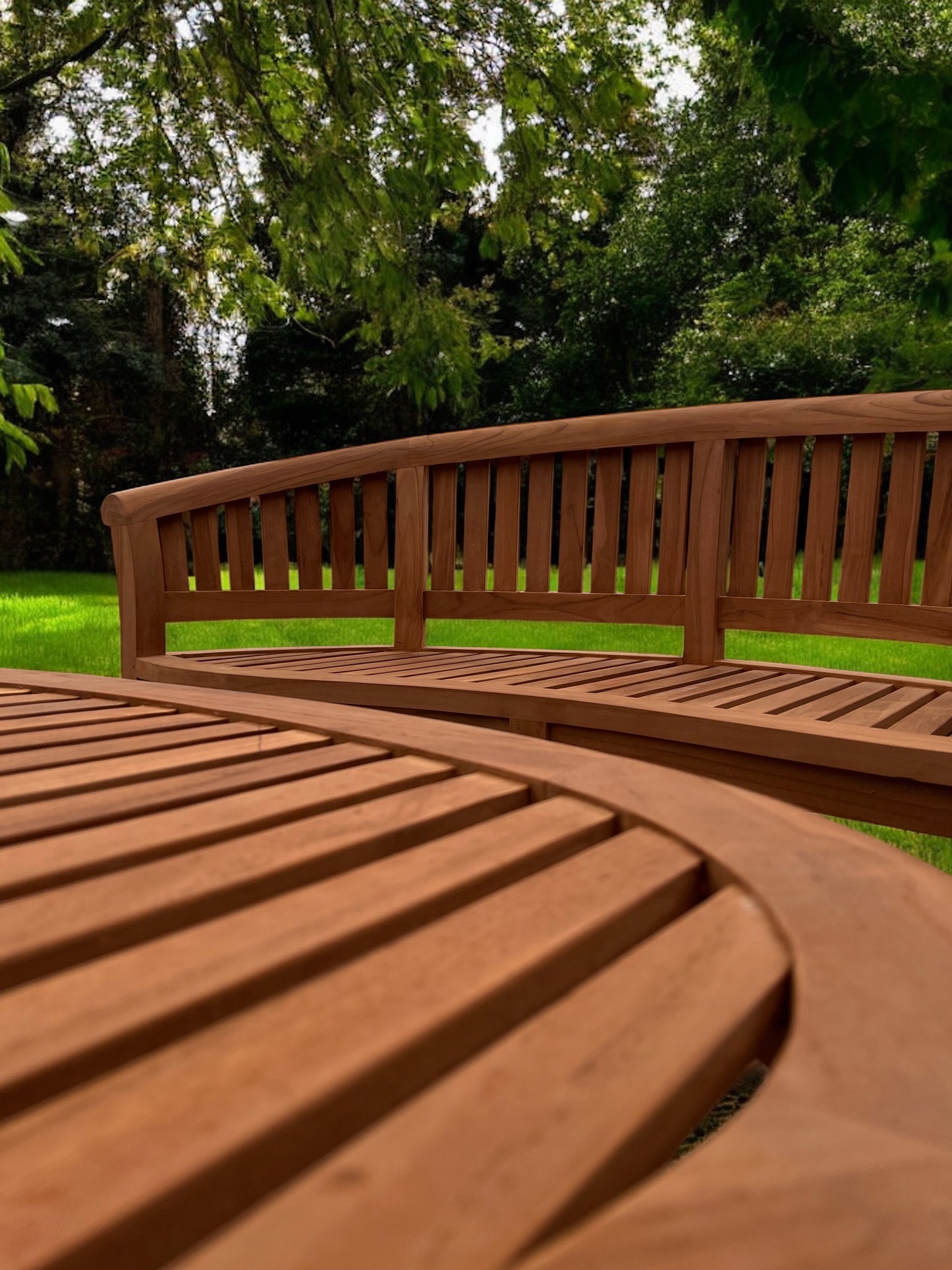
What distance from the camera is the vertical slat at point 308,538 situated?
118 inches

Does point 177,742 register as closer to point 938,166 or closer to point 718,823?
point 718,823

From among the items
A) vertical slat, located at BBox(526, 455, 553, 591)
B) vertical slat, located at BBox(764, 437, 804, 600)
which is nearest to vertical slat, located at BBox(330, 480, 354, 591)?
vertical slat, located at BBox(526, 455, 553, 591)

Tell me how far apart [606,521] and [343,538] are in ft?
2.90

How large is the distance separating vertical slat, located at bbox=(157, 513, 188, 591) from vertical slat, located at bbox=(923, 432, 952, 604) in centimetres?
223

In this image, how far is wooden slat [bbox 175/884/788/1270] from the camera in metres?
0.35

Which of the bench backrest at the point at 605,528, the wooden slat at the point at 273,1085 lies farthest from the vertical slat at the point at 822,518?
the wooden slat at the point at 273,1085

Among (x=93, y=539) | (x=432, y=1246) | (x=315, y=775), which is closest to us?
(x=432, y=1246)

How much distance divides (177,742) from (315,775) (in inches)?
9.6

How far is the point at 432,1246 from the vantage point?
34cm

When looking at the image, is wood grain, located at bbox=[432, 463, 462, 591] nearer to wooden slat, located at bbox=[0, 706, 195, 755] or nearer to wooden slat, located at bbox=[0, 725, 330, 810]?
wooden slat, located at bbox=[0, 706, 195, 755]

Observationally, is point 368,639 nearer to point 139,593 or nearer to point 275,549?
point 275,549

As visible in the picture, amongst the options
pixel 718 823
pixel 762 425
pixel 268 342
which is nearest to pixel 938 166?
pixel 762 425

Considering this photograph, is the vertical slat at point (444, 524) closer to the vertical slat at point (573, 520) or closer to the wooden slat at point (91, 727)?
the vertical slat at point (573, 520)

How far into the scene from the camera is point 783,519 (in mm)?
2615
